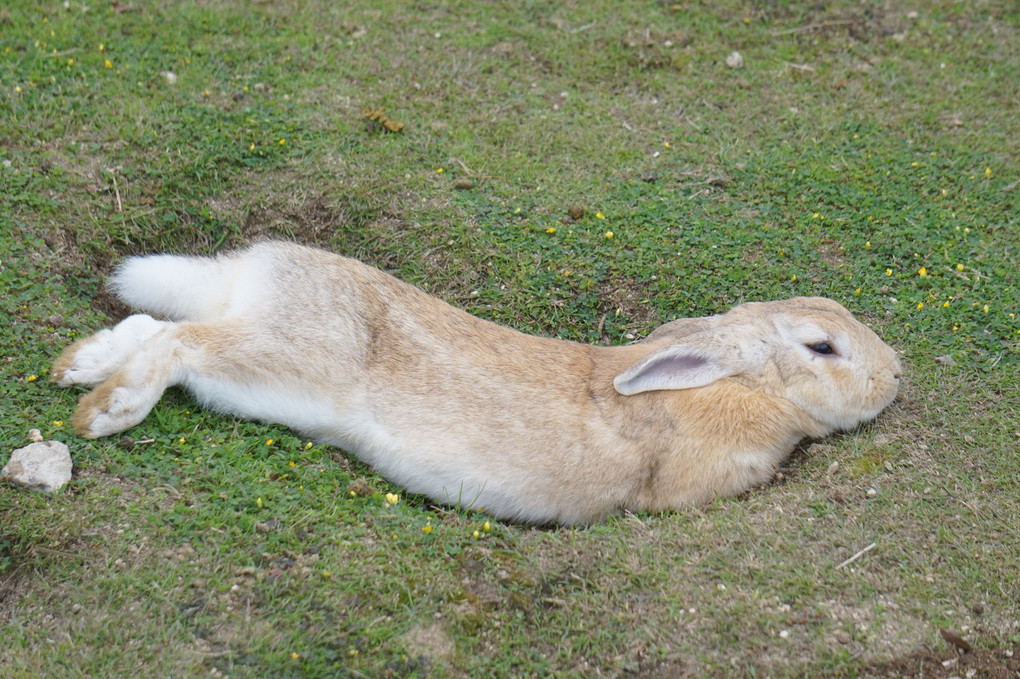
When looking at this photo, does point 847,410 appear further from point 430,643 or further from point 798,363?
point 430,643

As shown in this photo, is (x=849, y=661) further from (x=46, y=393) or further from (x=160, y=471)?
(x=46, y=393)

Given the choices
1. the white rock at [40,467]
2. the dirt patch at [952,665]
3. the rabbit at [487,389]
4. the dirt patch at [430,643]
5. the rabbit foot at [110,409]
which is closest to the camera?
the dirt patch at [952,665]

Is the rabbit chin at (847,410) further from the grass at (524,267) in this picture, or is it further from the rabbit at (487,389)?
the grass at (524,267)

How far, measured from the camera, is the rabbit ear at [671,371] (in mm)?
3924

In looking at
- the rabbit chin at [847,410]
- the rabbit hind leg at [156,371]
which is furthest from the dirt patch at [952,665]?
the rabbit hind leg at [156,371]

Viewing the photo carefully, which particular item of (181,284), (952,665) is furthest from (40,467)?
(952,665)

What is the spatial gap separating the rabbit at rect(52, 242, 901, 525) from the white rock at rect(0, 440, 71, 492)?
169 mm

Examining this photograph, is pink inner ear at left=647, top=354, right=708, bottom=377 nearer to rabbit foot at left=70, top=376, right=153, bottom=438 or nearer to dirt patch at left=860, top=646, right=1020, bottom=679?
dirt patch at left=860, top=646, right=1020, bottom=679

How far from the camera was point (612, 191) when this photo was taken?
5.37m

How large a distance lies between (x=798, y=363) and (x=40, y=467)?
323 centimetres

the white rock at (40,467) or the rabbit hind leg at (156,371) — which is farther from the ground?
the rabbit hind leg at (156,371)

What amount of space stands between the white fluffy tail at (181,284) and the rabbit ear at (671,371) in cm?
182

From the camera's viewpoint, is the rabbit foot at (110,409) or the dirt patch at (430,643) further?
the rabbit foot at (110,409)

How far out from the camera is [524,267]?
4969mm
